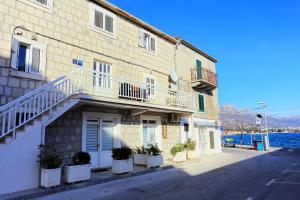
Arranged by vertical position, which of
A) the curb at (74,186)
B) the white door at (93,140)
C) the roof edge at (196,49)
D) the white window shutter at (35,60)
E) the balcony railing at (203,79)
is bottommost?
the curb at (74,186)

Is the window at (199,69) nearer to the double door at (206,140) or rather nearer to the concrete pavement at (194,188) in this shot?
the double door at (206,140)

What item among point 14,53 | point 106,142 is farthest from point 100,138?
point 14,53

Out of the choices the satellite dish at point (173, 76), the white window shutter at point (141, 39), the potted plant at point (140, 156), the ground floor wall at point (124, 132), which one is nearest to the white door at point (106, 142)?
the ground floor wall at point (124, 132)

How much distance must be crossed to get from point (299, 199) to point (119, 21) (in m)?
12.2

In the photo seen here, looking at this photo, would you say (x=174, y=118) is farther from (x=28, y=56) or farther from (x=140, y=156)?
(x=28, y=56)

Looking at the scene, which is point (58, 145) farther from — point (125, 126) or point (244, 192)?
point (244, 192)

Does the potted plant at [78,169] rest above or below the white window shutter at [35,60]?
below

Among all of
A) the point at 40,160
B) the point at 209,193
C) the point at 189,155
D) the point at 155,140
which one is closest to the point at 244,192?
the point at 209,193

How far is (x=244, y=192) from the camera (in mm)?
7629

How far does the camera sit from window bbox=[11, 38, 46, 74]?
370 inches

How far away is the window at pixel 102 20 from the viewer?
12.8 m

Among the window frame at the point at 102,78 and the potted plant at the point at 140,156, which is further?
the potted plant at the point at 140,156

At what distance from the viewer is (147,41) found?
54.0 ft

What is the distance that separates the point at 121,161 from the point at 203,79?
12036 millimetres
